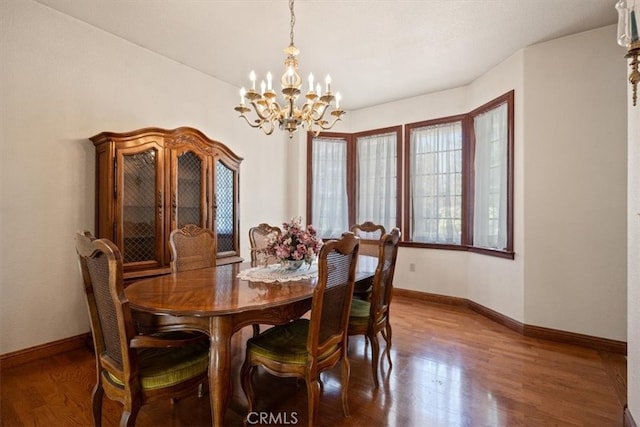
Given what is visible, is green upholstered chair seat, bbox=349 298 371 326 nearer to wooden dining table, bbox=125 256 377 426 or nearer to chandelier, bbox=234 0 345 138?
wooden dining table, bbox=125 256 377 426

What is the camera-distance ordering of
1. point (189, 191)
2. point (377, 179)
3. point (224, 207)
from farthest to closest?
point (377, 179)
point (224, 207)
point (189, 191)

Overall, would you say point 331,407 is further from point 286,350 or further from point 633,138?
point 633,138

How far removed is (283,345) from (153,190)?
2013 millimetres

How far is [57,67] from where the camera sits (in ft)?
8.67

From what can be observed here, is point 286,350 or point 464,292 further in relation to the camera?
point 464,292

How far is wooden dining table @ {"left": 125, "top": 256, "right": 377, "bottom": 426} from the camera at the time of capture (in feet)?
4.83

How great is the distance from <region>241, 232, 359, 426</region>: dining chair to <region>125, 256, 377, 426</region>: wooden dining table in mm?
169

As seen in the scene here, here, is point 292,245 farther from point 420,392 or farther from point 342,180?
point 342,180

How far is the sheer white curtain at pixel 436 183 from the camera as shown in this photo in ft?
13.6

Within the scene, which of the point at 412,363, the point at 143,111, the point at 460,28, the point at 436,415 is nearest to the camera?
Result: the point at 436,415

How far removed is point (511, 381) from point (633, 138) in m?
1.75

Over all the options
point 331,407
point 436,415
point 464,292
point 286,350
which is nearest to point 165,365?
point 286,350

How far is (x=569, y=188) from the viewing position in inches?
117

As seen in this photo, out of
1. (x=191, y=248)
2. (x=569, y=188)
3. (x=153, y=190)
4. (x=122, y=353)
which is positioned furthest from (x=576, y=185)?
(x=153, y=190)
